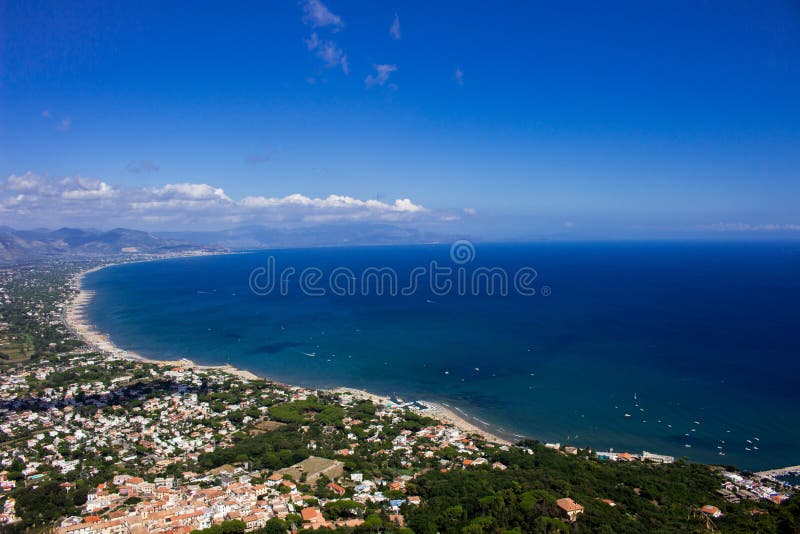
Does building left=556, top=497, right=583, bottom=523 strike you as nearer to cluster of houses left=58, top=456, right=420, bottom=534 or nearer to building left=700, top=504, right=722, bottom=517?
building left=700, top=504, right=722, bottom=517

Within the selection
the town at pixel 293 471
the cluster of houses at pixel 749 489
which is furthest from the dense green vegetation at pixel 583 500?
the cluster of houses at pixel 749 489

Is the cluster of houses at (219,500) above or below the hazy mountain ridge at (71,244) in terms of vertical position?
below

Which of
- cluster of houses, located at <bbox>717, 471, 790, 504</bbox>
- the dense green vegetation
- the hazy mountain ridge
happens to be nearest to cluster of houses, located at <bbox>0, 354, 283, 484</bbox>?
the dense green vegetation

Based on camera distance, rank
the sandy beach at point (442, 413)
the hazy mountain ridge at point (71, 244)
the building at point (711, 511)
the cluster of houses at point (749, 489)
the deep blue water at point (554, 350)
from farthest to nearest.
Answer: the hazy mountain ridge at point (71, 244) < the deep blue water at point (554, 350) < the sandy beach at point (442, 413) < the cluster of houses at point (749, 489) < the building at point (711, 511)

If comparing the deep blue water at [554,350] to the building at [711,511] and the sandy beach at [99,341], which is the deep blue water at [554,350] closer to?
the sandy beach at [99,341]

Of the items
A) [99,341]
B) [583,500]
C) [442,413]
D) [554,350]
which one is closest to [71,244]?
[99,341]

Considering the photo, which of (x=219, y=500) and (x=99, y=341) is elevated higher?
A: (x=219, y=500)

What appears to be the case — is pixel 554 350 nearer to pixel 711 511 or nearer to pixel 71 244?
pixel 711 511
